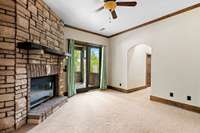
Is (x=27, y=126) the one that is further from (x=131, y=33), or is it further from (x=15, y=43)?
(x=131, y=33)

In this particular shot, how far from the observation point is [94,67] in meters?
6.19

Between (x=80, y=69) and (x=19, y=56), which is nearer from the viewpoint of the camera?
(x=19, y=56)

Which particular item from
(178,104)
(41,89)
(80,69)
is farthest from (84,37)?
(178,104)

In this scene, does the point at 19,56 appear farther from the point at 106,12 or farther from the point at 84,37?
the point at 84,37

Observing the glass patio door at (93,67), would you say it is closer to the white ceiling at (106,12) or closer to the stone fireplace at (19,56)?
the white ceiling at (106,12)

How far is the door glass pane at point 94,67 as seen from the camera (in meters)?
6.01

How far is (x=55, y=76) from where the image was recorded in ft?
13.6

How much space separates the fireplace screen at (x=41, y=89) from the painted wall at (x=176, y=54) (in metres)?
3.49

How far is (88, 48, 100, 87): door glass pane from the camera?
6015 millimetres

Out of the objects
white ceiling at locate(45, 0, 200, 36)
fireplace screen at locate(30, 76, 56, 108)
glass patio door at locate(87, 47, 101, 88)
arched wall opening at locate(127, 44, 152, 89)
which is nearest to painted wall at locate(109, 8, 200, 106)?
white ceiling at locate(45, 0, 200, 36)

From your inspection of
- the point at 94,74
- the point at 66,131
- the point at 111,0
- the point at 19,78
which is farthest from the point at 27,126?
the point at 94,74

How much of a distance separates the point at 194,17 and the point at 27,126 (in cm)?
493

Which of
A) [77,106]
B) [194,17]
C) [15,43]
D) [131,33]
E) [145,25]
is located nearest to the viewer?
[15,43]

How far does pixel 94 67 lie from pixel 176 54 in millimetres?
3529
